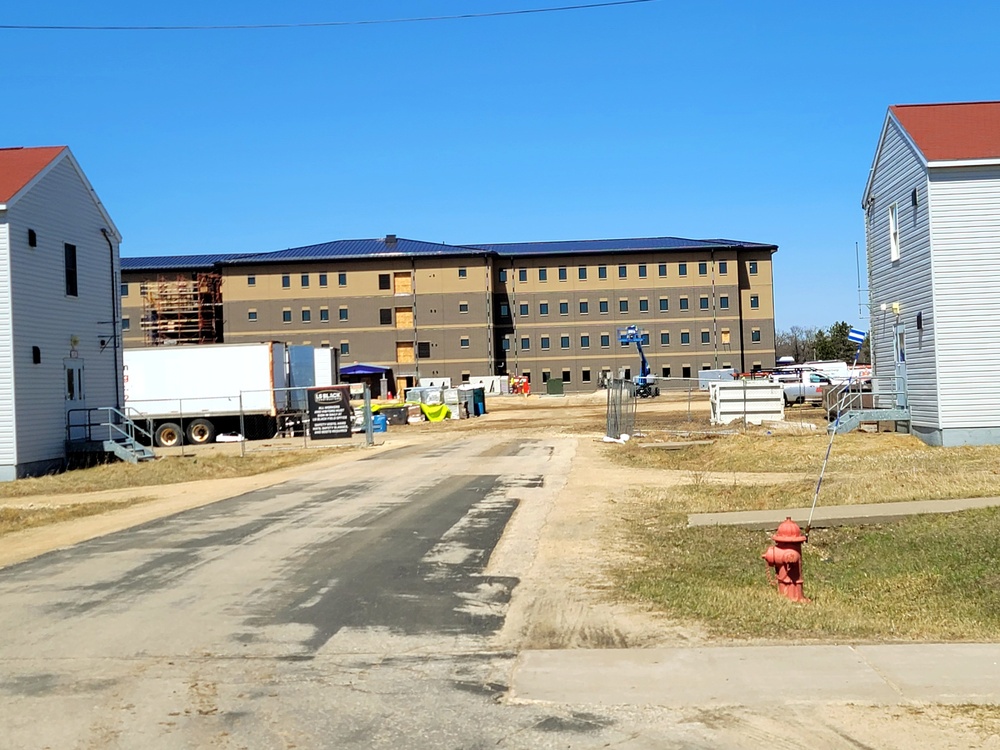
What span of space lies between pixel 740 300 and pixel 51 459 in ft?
247

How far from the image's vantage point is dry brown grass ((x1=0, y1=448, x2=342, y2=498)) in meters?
26.0

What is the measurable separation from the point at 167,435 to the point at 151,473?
1556 cm

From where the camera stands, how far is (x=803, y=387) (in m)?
55.9

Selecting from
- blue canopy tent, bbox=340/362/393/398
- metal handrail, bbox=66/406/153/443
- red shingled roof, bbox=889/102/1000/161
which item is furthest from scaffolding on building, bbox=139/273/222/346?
red shingled roof, bbox=889/102/1000/161

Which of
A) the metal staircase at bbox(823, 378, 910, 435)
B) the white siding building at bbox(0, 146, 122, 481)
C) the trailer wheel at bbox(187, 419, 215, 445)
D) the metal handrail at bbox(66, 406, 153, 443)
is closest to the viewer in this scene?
the white siding building at bbox(0, 146, 122, 481)

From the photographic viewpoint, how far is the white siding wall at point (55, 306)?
28.9m

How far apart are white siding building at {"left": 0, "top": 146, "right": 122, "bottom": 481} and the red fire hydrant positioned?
23.7m

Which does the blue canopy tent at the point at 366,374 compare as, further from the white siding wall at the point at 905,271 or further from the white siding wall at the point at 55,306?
the white siding wall at the point at 905,271

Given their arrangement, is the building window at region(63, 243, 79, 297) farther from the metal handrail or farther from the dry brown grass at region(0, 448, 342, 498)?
the dry brown grass at region(0, 448, 342, 498)

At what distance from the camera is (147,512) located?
756 inches

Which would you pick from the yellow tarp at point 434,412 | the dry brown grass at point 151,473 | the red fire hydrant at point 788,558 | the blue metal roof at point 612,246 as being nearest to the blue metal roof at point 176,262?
the blue metal roof at point 612,246

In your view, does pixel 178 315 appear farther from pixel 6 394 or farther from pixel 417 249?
pixel 6 394

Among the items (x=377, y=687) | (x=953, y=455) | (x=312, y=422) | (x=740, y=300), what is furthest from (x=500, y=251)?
(x=377, y=687)

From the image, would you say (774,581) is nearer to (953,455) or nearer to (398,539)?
(398,539)
